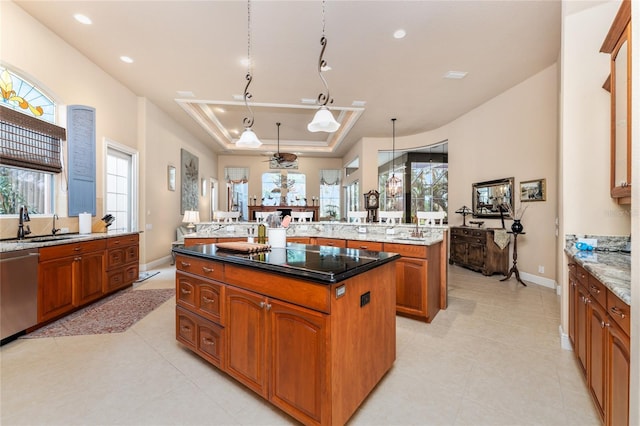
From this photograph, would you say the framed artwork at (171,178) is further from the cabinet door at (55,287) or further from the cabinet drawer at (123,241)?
the cabinet door at (55,287)

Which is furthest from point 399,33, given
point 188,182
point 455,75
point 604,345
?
point 188,182

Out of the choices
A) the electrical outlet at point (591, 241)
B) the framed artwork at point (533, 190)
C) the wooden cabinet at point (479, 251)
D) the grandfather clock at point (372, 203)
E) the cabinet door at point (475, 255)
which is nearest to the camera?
the electrical outlet at point (591, 241)

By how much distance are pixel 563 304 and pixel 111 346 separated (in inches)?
166

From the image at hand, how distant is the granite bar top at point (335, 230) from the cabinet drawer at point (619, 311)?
2101mm

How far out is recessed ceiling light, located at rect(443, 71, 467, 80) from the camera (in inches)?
170

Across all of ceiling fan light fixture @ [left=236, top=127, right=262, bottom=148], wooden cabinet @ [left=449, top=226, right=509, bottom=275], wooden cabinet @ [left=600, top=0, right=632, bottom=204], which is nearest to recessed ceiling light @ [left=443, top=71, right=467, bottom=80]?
wooden cabinet @ [left=600, top=0, right=632, bottom=204]

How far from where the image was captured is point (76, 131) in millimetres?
3797

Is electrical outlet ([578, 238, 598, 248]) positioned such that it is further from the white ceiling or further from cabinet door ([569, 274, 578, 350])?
the white ceiling

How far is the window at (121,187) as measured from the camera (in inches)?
183

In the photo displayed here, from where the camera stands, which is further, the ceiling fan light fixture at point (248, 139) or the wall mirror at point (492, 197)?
the wall mirror at point (492, 197)

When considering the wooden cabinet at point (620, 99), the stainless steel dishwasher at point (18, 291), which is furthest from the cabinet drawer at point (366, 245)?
Result: the stainless steel dishwasher at point (18, 291)

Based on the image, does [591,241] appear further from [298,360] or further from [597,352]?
[298,360]

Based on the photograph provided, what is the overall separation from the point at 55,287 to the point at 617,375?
4.60 meters

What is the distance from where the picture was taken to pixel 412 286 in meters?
3.03
